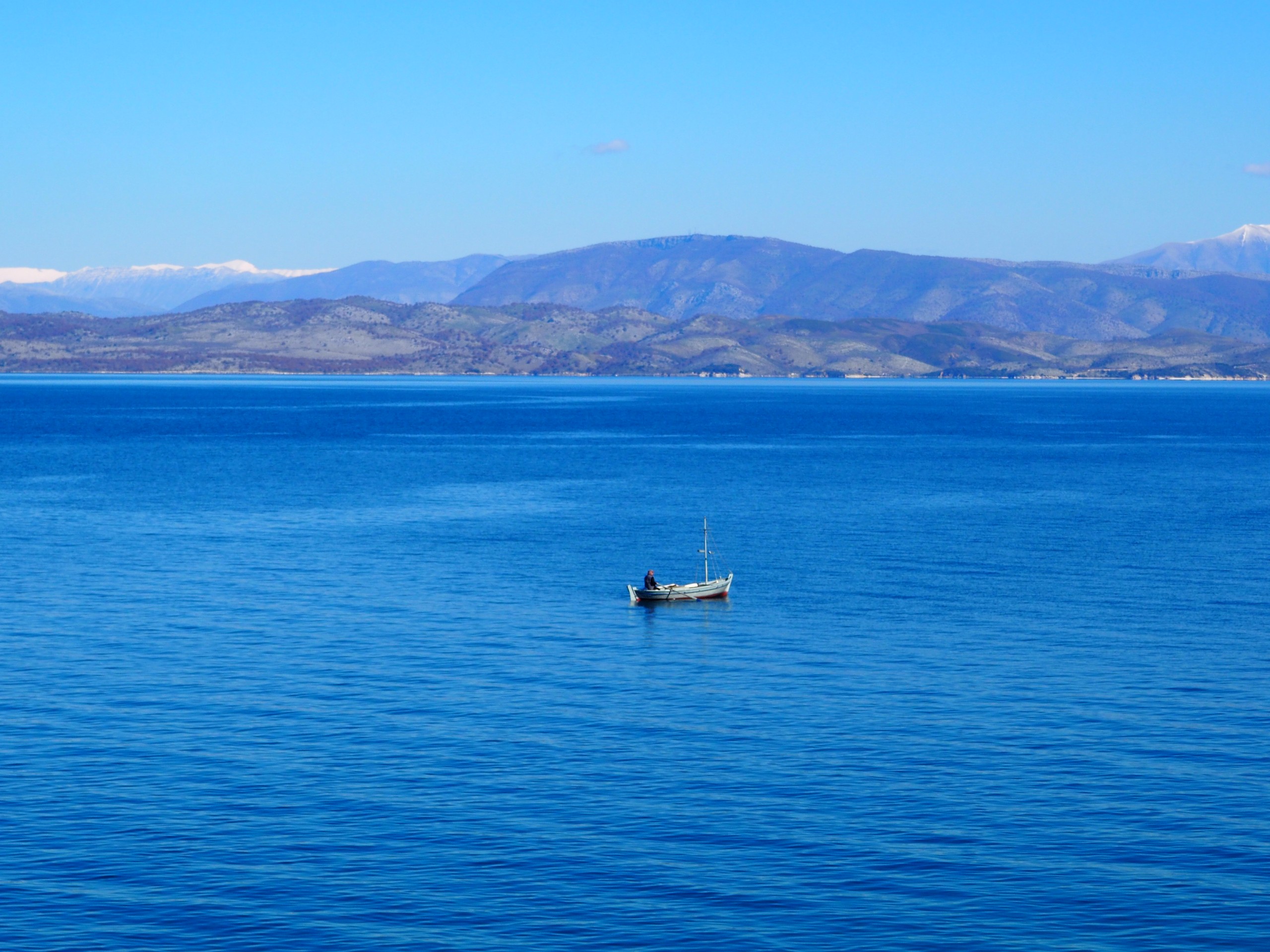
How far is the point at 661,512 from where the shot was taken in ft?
476

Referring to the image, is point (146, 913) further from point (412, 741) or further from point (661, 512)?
point (661, 512)

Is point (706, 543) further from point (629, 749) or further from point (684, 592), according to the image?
point (629, 749)

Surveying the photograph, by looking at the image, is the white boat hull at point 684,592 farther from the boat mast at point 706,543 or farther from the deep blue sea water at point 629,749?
the boat mast at point 706,543

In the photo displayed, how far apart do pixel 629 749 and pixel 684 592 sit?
35541 mm

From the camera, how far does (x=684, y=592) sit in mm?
92312

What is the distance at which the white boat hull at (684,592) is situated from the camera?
91562 millimetres

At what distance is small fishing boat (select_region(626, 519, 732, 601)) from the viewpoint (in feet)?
300

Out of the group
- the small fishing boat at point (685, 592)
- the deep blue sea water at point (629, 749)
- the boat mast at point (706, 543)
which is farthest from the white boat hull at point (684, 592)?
the boat mast at point (706, 543)

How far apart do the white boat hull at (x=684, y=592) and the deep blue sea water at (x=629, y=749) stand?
810mm

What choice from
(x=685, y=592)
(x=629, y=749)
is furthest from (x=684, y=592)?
(x=629, y=749)

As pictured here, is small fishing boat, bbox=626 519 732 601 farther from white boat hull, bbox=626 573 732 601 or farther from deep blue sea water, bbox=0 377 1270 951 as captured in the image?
deep blue sea water, bbox=0 377 1270 951

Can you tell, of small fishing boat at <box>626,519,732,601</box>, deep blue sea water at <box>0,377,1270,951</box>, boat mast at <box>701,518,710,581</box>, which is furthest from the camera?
boat mast at <box>701,518,710,581</box>

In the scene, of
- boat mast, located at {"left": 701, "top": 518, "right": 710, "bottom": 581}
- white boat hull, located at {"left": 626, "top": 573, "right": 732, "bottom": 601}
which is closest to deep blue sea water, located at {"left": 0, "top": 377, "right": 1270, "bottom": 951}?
white boat hull, located at {"left": 626, "top": 573, "right": 732, "bottom": 601}

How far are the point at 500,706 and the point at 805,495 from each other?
10090 centimetres
